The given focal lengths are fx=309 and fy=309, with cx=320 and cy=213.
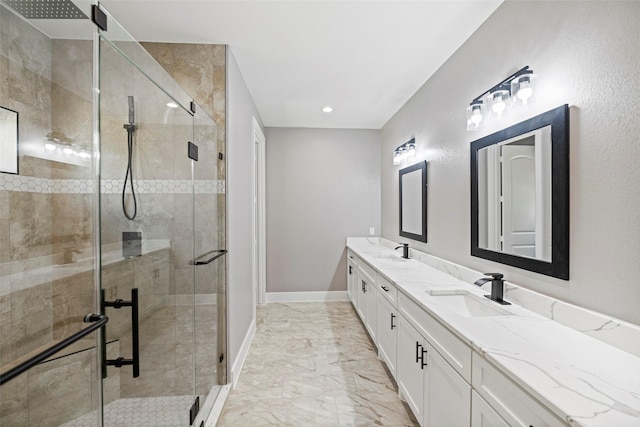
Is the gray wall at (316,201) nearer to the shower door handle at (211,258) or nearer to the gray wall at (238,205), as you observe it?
the gray wall at (238,205)

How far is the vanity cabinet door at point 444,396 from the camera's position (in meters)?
1.28

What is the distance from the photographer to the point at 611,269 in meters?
1.17

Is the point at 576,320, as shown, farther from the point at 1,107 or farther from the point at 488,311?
the point at 1,107

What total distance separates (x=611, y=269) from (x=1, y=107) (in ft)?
9.10

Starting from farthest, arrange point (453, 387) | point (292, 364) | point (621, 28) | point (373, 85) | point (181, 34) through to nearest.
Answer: point (373, 85) → point (292, 364) → point (181, 34) → point (453, 387) → point (621, 28)

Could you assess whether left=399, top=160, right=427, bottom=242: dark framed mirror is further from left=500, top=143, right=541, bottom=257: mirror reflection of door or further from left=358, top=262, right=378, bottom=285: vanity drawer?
left=500, top=143, right=541, bottom=257: mirror reflection of door

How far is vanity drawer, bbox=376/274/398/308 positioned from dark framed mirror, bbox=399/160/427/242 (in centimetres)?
65

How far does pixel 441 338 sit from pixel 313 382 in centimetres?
136

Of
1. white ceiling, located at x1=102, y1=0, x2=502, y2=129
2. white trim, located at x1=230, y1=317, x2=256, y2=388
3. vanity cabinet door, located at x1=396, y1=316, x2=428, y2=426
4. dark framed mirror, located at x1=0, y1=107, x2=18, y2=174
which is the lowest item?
white trim, located at x1=230, y1=317, x2=256, y2=388

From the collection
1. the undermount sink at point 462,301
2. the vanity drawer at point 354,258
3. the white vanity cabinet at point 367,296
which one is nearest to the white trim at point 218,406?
the white vanity cabinet at point 367,296

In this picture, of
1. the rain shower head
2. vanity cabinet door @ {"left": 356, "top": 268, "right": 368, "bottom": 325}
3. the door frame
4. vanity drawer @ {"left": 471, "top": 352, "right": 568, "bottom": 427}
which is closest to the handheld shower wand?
the rain shower head

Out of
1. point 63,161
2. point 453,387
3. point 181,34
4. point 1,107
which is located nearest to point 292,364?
point 453,387

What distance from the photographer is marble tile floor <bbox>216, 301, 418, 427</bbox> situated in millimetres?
2035

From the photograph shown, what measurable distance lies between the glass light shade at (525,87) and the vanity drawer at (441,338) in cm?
122
